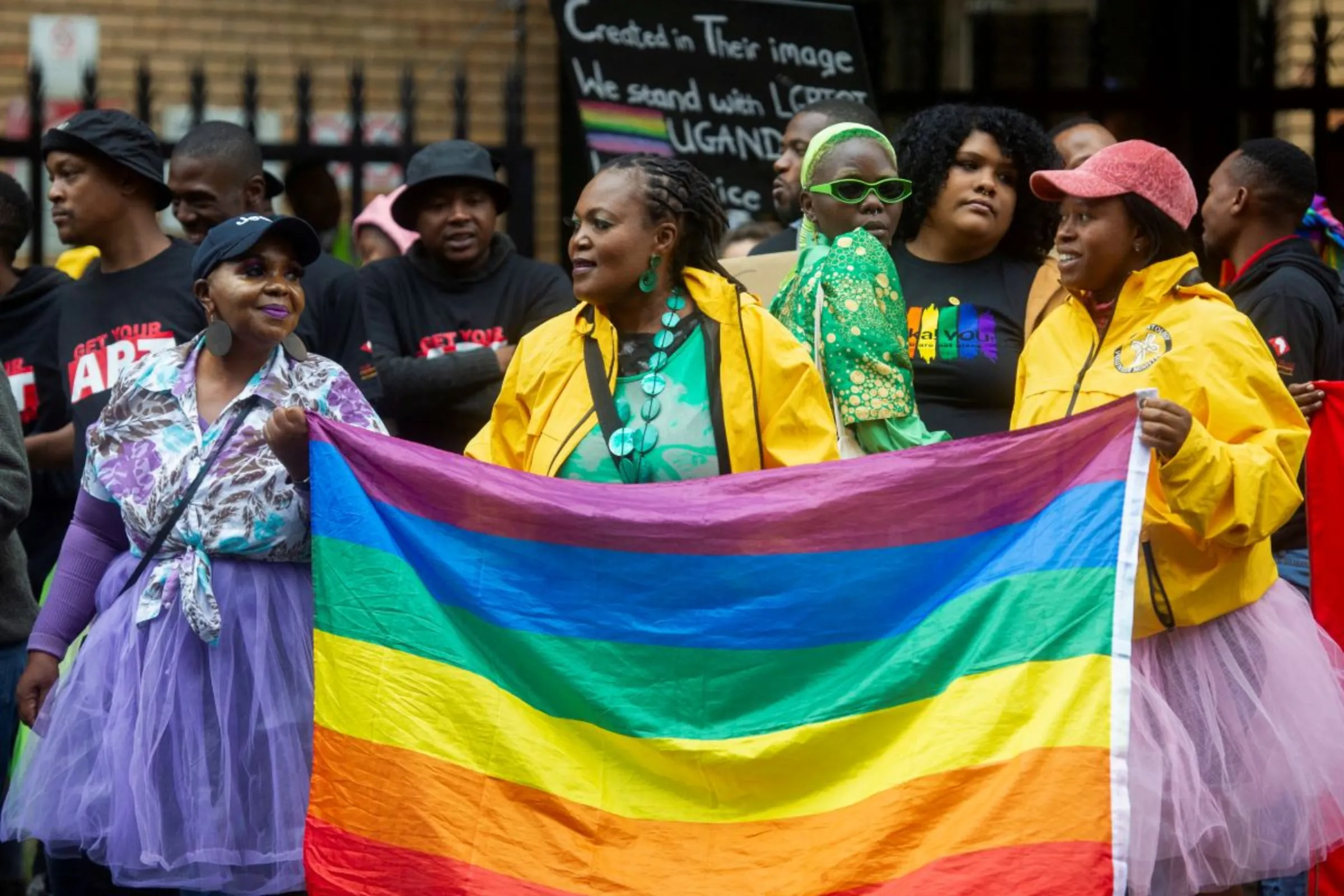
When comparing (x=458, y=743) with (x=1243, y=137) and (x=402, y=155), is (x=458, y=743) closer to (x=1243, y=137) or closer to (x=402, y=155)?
(x=402, y=155)

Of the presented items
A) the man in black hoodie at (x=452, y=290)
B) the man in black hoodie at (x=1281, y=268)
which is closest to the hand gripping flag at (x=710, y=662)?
the man in black hoodie at (x=1281, y=268)

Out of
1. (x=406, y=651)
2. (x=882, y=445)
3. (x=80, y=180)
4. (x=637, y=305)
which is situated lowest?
(x=406, y=651)

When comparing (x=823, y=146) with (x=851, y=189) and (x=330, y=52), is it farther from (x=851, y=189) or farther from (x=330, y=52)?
(x=330, y=52)

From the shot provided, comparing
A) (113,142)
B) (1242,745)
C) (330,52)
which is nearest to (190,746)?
(113,142)

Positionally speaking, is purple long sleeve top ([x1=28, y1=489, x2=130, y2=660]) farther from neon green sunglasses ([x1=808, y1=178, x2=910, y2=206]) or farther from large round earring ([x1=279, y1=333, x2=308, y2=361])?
neon green sunglasses ([x1=808, y1=178, x2=910, y2=206])

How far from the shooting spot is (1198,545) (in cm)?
509

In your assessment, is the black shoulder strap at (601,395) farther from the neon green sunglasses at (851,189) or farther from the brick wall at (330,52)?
the brick wall at (330,52)

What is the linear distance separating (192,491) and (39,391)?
7.11 ft

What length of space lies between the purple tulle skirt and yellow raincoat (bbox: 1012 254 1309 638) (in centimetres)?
205

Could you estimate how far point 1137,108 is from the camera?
10273 mm

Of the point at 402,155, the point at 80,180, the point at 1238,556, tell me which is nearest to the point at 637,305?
the point at 1238,556

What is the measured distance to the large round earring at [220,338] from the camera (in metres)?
5.45

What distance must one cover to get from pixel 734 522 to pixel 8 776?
107 inches

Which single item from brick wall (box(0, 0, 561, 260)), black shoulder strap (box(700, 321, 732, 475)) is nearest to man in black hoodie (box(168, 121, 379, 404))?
black shoulder strap (box(700, 321, 732, 475))
